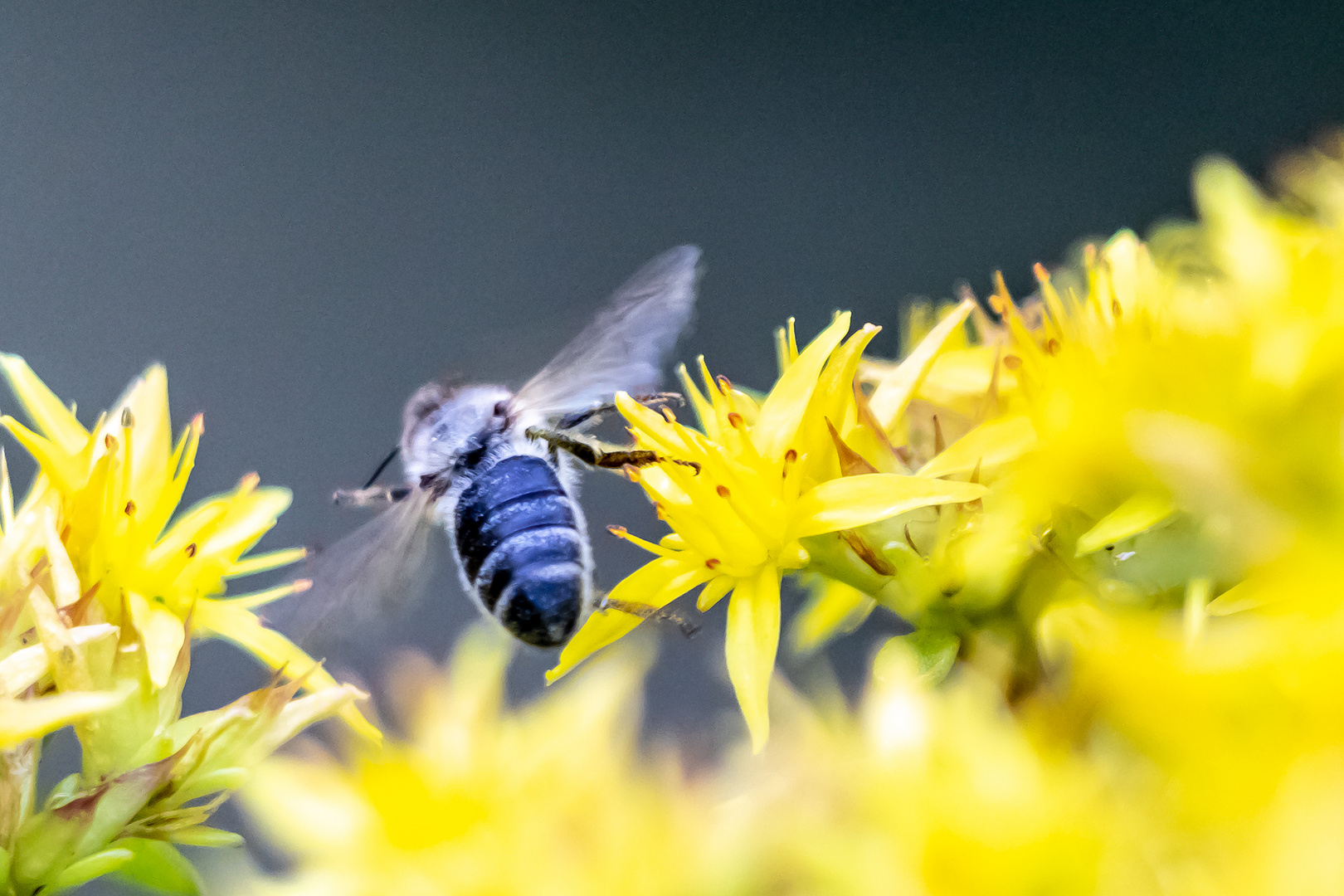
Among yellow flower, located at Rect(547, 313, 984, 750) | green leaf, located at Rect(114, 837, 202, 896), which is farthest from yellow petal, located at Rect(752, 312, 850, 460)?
green leaf, located at Rect(114, 837, 202, 896)

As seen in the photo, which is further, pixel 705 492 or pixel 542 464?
pixel 542 464

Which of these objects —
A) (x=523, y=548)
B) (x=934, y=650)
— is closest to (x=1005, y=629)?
(x=934, y=650)

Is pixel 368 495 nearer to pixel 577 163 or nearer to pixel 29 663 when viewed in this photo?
pixel 29 663

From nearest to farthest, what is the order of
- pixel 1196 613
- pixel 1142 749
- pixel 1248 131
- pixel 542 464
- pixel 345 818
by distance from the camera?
pixel 1142 749
pixel 1196 613
pixel 345 818
pixel 542 464
pixel 1248 131

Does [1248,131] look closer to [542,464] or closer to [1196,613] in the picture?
[542,464]

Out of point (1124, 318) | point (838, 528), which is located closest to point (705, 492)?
point (838, 528)

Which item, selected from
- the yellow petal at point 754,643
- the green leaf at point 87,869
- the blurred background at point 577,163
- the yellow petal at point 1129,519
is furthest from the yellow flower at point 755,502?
the blurred background at point 577,163
